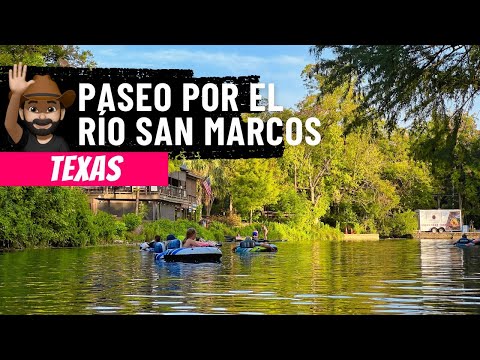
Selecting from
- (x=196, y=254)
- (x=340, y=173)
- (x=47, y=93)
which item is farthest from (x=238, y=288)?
(x=340, y=173)

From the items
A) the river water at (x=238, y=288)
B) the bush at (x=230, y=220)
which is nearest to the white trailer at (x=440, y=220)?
the bush at (x=230, y=220)

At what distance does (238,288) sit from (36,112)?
5.24 m

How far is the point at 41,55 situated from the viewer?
91.9 ft

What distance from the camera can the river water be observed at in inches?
387

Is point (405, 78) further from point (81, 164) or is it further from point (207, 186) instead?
point (207, 186)

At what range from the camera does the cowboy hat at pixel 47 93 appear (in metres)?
14.8

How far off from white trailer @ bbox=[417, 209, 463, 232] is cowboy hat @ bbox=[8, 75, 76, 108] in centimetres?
4166

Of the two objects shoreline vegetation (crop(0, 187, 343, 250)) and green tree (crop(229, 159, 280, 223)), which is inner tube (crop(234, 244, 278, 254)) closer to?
shoreline vegetation (crop(0, 187, 343, 250))

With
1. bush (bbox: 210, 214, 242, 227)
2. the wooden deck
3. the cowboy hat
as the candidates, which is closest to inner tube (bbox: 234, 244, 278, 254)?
the cowboy hat

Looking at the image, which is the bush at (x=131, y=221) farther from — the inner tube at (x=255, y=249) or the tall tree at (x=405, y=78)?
the tall tree at (x=405, y=78)

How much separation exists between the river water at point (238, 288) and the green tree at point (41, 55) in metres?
9.51

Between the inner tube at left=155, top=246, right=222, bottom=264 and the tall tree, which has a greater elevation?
the tall tree
